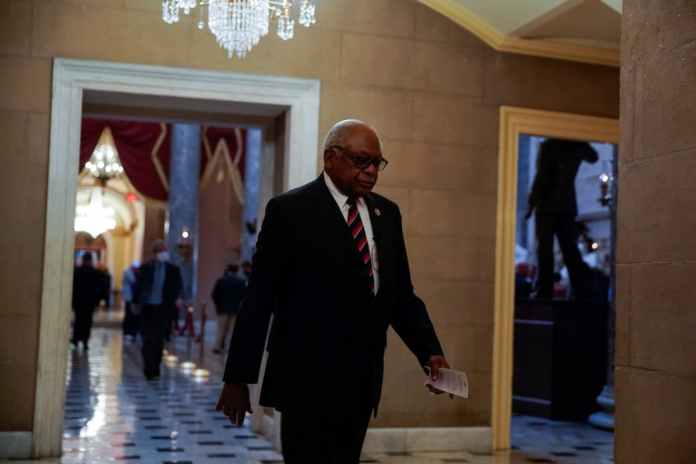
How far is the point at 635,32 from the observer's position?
4.12 metres

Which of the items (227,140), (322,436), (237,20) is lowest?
(322,436)

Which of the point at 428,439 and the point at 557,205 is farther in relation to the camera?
the point at 557,205

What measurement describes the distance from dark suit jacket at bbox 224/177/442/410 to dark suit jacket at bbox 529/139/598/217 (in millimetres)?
7013

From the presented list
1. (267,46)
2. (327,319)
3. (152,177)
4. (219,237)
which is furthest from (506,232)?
(219,237)

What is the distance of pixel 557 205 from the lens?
32.6 feet

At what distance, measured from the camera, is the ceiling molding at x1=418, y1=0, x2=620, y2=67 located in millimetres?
7020

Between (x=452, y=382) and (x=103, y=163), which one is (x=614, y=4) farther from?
(x=103, y=163)

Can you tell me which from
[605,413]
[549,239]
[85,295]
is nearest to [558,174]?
[549,239]

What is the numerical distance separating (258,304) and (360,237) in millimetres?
389

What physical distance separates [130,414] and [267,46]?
344 cm

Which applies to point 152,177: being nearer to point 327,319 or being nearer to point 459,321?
point 459,321

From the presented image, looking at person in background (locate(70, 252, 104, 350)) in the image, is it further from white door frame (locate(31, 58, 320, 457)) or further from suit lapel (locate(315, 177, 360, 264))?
suit lapel (locate(315, 177, 360, 264))

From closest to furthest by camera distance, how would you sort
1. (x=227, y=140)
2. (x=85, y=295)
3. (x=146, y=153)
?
1. (x=85, y=295)
2. (x=146, y=153)
3. (x=227, y=140)

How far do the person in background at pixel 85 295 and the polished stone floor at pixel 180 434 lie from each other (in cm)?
365
